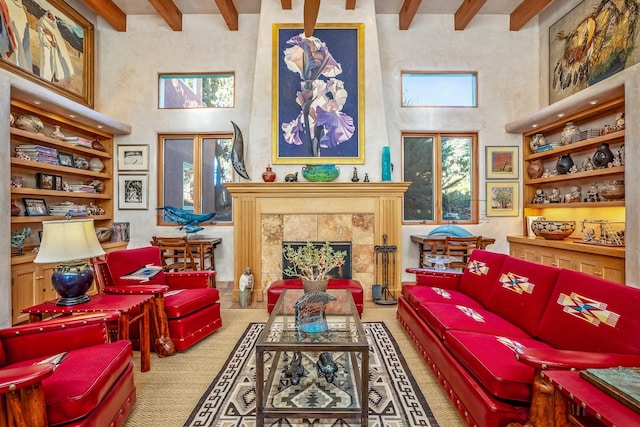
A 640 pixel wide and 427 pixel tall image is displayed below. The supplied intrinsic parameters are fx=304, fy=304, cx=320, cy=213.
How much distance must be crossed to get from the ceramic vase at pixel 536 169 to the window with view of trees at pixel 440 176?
0.82m

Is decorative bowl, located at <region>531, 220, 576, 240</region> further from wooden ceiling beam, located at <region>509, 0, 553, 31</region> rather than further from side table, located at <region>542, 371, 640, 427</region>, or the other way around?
side table, located at <region>542, 371, 640, 427</region>

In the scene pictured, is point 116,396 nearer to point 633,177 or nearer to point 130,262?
point 130,262

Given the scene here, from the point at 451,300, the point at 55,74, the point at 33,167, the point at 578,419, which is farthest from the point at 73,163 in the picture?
the point at 578,419

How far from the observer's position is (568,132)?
427 centimetres

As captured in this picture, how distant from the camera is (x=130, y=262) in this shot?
9.52 feet

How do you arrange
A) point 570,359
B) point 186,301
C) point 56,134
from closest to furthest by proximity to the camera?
point 570,359, point 186,301, point 56,134

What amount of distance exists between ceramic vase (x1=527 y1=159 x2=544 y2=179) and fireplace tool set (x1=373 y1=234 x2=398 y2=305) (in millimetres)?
2726

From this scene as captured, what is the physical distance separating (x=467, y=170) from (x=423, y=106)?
1.34 meters

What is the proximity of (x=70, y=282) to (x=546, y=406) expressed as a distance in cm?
288

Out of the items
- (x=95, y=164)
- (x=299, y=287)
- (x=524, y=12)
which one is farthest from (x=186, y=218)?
(x=524, y=12)

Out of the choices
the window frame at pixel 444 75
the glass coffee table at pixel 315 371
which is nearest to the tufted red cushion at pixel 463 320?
the glass coffee table at pixel 315 371

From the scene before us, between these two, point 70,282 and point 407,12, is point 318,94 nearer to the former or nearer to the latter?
point 407,12

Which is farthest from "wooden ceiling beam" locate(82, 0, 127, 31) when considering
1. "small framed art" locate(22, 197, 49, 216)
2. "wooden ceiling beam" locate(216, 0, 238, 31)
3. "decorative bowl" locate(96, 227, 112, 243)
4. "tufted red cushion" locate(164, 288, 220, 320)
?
"tufted red cushion" locate(164, 288, 220, 320)

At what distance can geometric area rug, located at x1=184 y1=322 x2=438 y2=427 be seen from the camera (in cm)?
179
